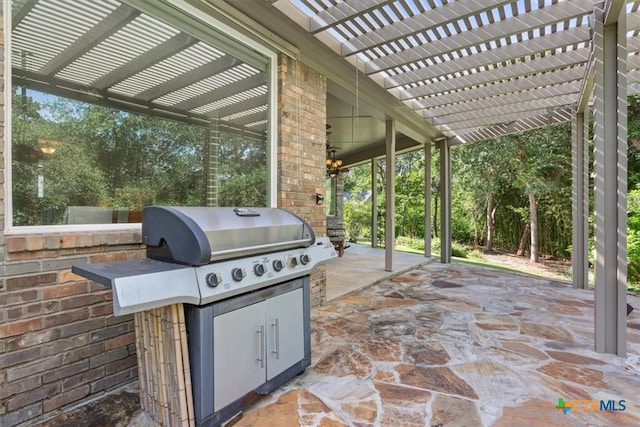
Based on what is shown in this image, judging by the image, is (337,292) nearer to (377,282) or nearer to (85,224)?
(377,282)

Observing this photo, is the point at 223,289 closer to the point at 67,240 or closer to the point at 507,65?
the point at 67,240

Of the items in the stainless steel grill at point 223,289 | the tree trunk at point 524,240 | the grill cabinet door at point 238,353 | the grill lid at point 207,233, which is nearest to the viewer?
the stainless steel grill at point 223,289

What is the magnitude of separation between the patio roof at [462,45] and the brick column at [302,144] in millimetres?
309

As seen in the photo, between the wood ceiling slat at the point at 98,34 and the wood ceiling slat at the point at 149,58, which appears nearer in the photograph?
the wood ceiling slat at the point at 98,34

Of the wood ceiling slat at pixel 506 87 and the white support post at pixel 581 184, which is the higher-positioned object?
the wood ceiling slat at pixel 506 87

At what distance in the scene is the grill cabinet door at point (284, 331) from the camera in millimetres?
2119

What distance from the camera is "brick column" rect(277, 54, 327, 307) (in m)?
3.56

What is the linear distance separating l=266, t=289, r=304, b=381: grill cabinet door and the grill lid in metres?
0.38

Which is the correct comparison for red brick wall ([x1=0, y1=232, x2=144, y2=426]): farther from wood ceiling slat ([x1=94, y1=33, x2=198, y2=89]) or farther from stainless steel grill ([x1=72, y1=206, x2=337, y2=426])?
wood ceiling slat ([x1=94, y1=33, x2=198, y2=89])

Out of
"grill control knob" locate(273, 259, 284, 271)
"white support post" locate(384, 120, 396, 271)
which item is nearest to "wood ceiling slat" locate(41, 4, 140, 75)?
"grill control knob" locate(273, 259, 284, 271)

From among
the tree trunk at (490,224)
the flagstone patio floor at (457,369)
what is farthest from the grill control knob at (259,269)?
the tree trunk at (490,224)

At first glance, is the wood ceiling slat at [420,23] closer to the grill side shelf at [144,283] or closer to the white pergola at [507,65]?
the white pergola at [507,65]

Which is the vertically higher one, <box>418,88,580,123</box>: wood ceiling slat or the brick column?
<box>418,88,580,123</box>: wood ceiling slat

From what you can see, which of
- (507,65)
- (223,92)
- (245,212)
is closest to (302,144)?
(223,92)
